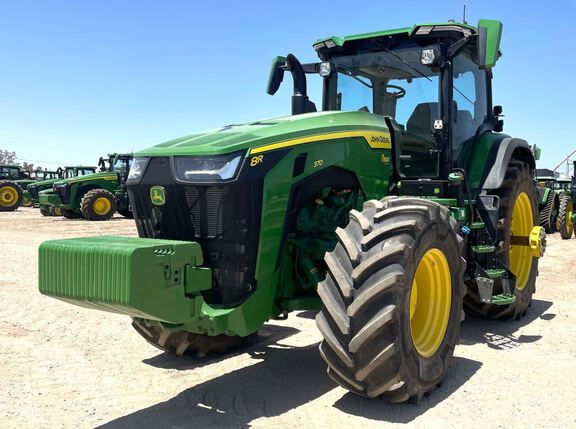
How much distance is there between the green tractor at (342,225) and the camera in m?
3.59

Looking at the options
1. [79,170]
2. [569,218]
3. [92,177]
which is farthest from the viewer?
[79,170]

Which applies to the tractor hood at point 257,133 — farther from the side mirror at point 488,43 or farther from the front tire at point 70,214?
the front tire at point 70,214

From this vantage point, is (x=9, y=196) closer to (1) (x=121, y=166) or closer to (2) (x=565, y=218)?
(1) (x=121, y=166)

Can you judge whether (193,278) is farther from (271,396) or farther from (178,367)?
(178,367)

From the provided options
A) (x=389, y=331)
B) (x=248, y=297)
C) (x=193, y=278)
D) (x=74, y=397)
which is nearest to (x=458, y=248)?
(x=389, y=331)

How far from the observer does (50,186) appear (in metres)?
26.7

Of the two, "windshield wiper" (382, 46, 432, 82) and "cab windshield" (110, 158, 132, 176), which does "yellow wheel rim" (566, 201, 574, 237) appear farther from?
"cab windshield" (110, 158, 132, 176)

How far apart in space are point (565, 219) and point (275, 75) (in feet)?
42.4

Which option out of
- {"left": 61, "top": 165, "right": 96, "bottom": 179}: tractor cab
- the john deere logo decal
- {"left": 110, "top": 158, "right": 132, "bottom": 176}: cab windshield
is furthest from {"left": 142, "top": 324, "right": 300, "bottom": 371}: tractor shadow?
{"left": 61, "top": 165, "right": 96, "bottom": 179}: tractor cab

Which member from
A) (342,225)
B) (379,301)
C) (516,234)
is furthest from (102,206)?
(379,301)

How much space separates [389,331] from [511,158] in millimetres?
3537

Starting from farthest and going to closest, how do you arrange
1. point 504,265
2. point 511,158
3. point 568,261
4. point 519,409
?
point 568,261 < point 511,158 < point 504,265 < point 519,409

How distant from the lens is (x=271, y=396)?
420 cm

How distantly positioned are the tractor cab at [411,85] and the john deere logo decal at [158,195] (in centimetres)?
209
